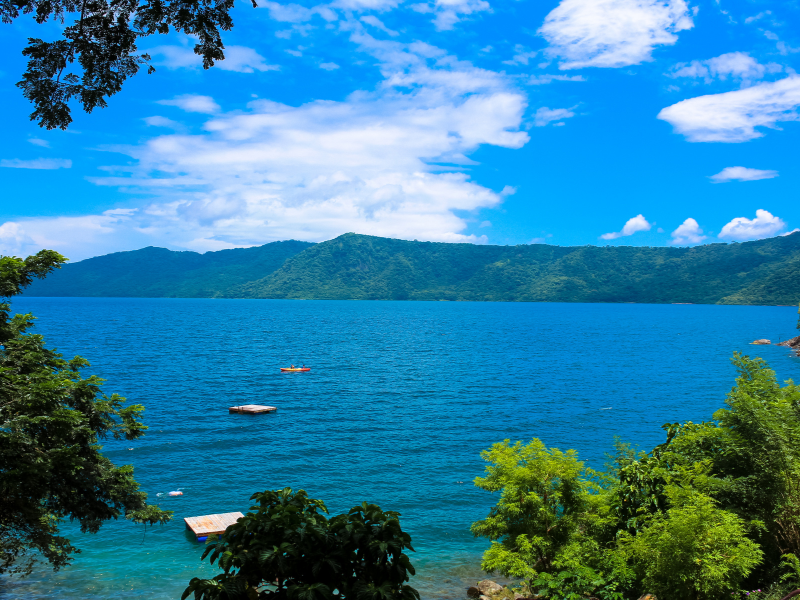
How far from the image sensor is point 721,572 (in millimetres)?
16812

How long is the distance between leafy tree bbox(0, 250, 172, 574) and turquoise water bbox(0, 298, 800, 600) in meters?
10.3

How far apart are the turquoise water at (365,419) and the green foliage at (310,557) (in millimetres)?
17928

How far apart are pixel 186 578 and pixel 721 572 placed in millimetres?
25735

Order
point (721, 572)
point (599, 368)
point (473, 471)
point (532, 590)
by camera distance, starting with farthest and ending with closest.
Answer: point (599, 368), point (473, 471), point (532, 590), point (721, 572)

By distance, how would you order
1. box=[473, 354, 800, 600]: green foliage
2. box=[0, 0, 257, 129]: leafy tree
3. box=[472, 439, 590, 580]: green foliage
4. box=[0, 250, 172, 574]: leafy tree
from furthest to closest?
1. box=[472, 439, 590, 580]: green foliage
2. box=[473, 354, 800, 600]: green foliage
3. box=[0, 250, 172, 574]: leafy tree
4. box=[0, 0, 257, 129]: leafy tree

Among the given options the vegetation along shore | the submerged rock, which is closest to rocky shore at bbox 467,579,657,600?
the submerged rock

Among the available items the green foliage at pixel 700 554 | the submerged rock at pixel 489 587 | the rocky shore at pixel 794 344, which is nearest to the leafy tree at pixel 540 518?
the green foliage at pixel 700 554

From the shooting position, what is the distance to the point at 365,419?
2349 inches

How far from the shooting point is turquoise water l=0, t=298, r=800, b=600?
30.8m

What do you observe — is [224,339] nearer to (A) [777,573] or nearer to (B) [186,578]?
(B) [186,578]

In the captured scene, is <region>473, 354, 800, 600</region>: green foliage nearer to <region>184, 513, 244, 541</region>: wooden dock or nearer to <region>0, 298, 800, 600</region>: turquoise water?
<region>0, 298, 800, 600</region>: turquoise water

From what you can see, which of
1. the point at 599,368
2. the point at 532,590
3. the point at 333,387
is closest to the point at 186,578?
the point at 532,590

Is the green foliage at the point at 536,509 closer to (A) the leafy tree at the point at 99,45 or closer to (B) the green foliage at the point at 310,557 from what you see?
(B) the green foliage at the point at 310,557

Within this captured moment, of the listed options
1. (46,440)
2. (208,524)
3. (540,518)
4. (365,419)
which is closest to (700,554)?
(540,518)
